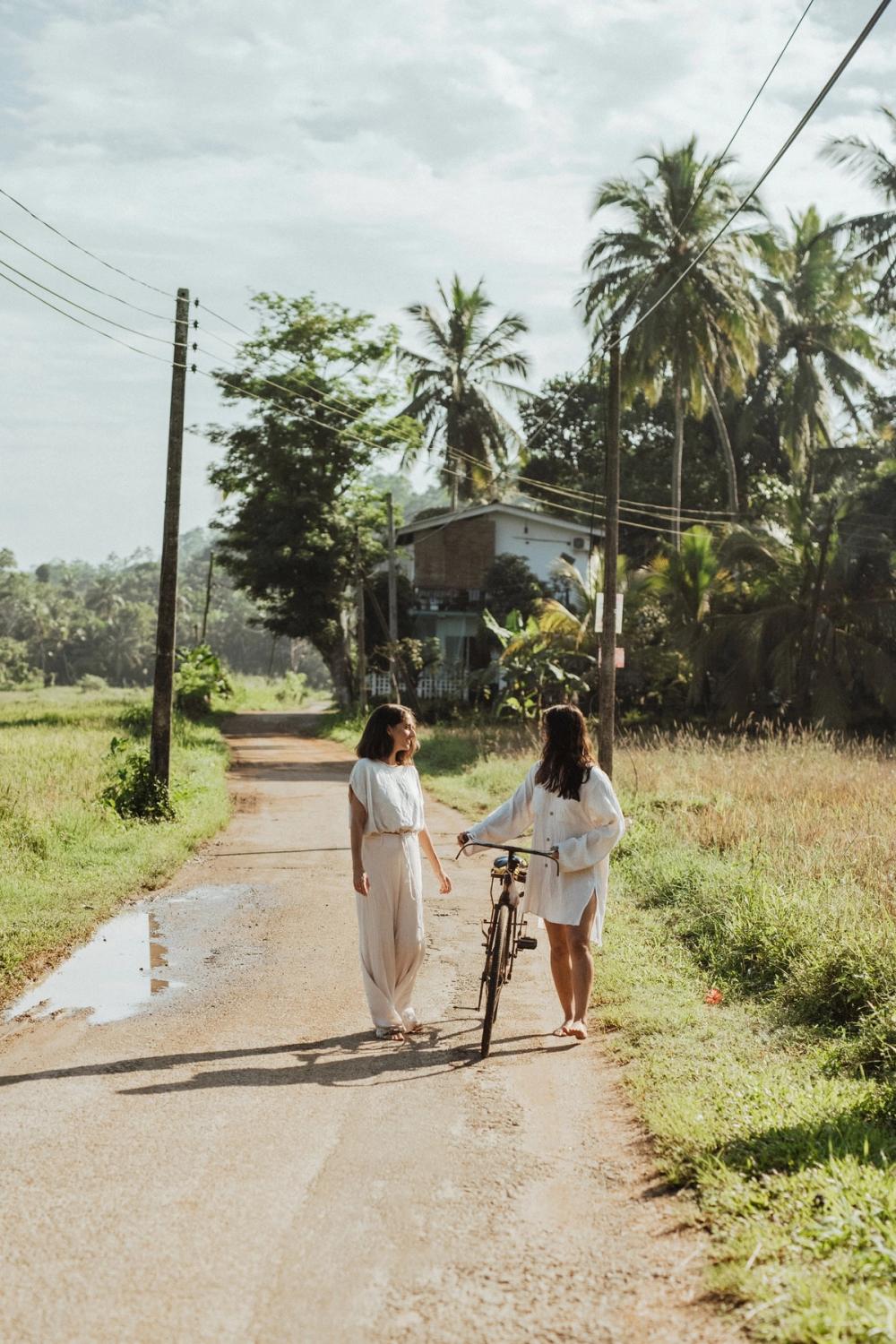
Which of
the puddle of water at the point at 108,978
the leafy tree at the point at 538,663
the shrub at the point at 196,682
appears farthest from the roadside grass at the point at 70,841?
the shrub at the point at 196,682

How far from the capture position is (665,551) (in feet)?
A: 121

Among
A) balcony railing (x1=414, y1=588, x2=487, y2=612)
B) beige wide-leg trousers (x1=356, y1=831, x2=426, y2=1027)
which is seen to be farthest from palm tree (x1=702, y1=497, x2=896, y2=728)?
beige wide-leg trousers (x1=356, y1=831, x2=426, y2=1027)

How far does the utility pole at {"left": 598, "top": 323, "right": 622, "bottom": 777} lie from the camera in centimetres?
1823

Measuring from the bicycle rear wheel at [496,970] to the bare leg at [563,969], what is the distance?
10.2 inches

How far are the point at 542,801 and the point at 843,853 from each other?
4.66m

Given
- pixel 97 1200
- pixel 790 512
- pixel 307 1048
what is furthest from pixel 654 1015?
pixel 790 512

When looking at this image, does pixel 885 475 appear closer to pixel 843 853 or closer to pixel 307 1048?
pixel 843 853

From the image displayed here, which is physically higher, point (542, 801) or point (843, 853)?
point (542, 801)

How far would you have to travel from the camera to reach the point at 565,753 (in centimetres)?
700

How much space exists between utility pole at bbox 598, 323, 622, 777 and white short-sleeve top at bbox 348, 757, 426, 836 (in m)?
11.0

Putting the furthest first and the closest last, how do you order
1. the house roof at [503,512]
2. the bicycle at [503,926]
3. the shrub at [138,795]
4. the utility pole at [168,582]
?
the house roof at [503,512], the utility pole at [168,582], the shrub at [138,795], the bicycle at [503,926]

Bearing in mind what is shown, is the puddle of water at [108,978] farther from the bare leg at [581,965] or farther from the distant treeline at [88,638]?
the distant treeline at [88,638]

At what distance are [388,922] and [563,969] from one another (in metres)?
1.04

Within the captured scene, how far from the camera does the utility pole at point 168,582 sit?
653 inches
